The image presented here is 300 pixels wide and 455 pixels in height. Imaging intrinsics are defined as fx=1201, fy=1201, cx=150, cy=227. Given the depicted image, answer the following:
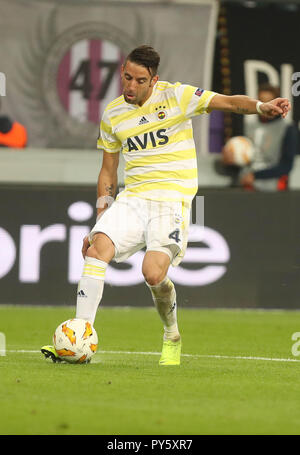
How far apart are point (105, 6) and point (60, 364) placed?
9385 millimetres

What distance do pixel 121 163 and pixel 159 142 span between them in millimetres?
6016

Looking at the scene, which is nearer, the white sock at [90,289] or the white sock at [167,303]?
the white sock at [90,289]

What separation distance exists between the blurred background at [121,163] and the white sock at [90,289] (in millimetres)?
5567

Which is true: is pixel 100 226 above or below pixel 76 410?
above

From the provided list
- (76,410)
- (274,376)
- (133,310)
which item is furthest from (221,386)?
(133,310)

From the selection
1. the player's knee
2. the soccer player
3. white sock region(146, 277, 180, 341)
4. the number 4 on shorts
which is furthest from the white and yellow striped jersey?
white sock region(146, 277, 180, 341)

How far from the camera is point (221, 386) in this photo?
6.82 metres

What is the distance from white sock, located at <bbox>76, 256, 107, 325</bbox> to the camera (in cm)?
767

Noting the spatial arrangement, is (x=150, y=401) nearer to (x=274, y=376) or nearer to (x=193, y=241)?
(x=274, y=376)

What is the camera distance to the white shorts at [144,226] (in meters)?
7.92

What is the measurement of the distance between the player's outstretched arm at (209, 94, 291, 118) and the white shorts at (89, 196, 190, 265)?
0.76 m

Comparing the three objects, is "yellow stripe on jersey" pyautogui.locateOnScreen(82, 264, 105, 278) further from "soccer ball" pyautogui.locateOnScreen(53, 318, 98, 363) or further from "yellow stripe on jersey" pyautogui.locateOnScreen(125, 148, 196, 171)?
"yellow stripe on jersey" pyautogui.locateOnScreen(125, 148, 196, 171)

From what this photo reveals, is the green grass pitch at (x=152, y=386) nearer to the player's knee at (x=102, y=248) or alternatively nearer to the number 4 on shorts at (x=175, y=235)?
the player's knee at (x=102, y=248)

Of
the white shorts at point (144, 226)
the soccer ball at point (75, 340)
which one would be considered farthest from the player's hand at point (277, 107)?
the soccer ball at point (75, 340)
